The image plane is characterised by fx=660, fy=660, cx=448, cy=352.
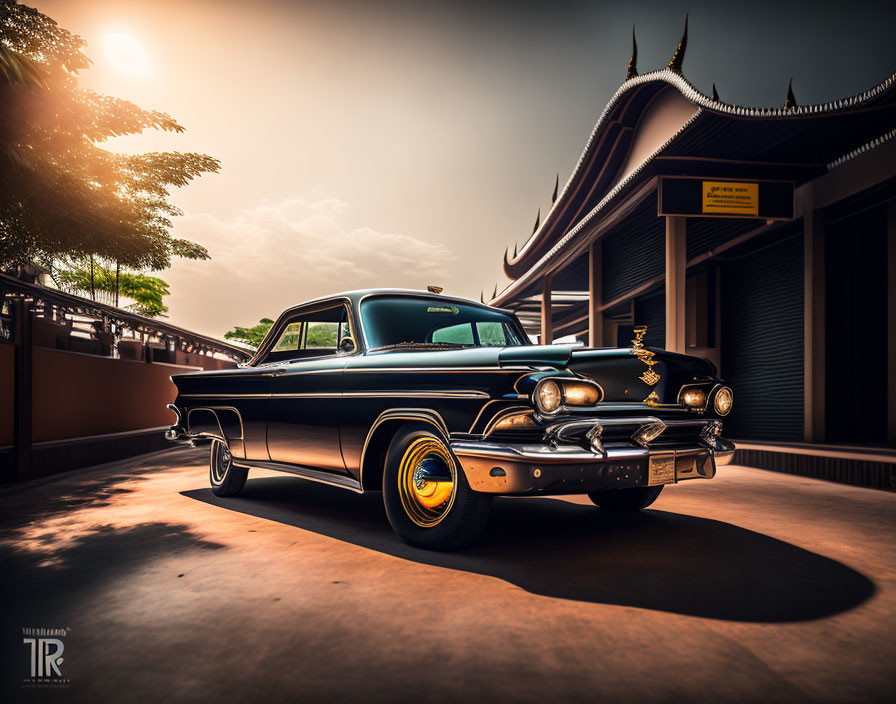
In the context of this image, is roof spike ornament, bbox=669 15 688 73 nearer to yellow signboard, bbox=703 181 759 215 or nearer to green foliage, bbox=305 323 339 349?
yellow signboard, bbox=703 181 759 215

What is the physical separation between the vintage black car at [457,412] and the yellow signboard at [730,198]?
280 inches

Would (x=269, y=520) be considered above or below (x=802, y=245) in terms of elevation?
below

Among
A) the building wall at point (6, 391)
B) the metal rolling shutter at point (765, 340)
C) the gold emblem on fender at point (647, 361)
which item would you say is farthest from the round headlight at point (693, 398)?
the metal rolling shutter at point (765, 340)

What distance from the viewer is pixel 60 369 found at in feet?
28.3

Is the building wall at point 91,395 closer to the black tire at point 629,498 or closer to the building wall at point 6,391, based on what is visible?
the building wall at point 6,391

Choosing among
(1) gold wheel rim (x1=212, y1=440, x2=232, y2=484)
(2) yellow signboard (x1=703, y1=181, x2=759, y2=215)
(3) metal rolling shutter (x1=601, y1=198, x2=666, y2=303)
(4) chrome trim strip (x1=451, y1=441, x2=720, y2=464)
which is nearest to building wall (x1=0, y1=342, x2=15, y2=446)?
(1) gold wheel rim (x1=212, y1=440, x2=232, y2=484)

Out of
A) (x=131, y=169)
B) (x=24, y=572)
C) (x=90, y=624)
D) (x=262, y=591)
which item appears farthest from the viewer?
(x=131, y=169)

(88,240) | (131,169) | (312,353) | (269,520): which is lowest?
(269,520)

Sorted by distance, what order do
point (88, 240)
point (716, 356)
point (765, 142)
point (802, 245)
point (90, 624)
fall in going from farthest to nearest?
point (88, 240)
point (716, 356)
point (802, 245)
point (765, 142)
point (90, 624)

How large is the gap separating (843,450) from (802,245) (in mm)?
3955

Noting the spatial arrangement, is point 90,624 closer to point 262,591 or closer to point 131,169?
point 262,591

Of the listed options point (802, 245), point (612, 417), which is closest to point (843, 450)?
point (802, 245)

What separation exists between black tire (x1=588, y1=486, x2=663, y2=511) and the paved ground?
0.23m

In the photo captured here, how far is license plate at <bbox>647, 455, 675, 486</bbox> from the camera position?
376cm
